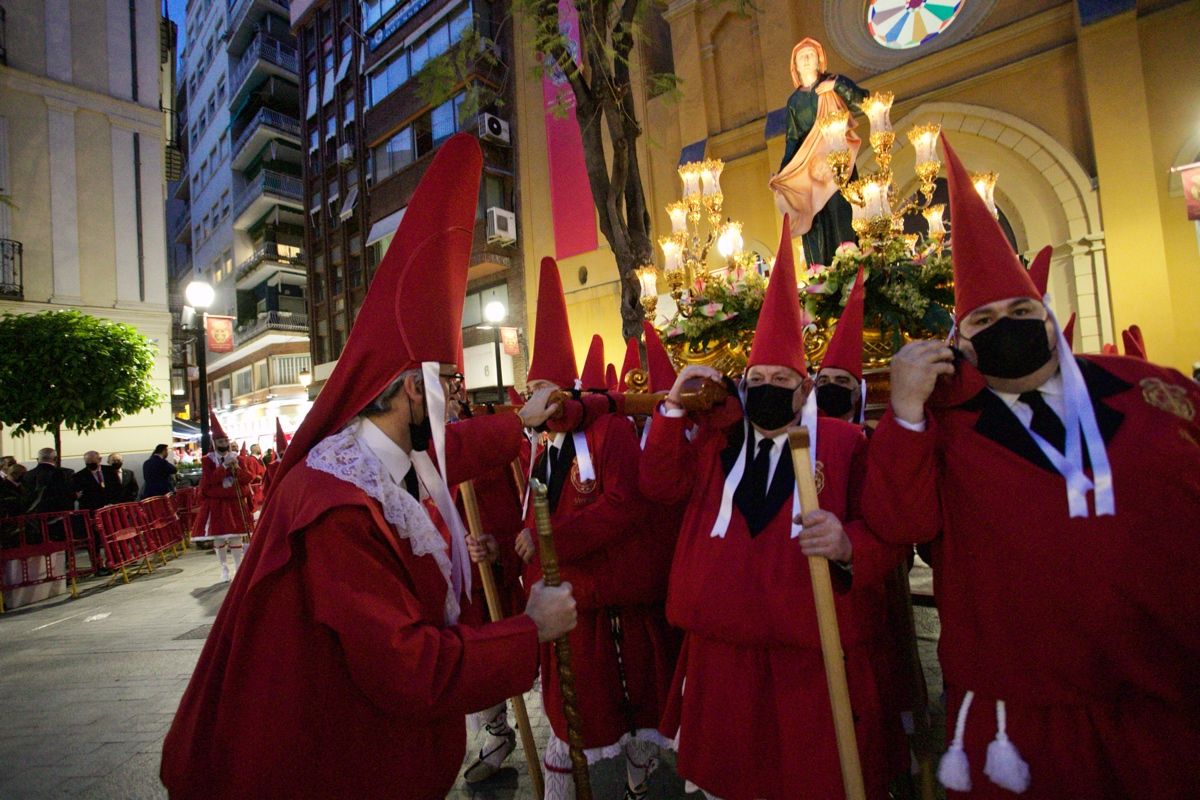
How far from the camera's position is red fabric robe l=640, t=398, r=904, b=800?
78.1 inches

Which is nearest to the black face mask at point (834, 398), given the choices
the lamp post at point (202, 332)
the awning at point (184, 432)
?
the lamp post at point (202, 332)

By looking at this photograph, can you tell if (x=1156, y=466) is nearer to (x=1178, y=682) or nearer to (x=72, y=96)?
(x=1178, y=682)

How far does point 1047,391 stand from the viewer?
1.70m

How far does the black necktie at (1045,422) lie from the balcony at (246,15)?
128 ft

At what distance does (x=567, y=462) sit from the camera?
3.09 meters

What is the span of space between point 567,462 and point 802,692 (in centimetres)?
154

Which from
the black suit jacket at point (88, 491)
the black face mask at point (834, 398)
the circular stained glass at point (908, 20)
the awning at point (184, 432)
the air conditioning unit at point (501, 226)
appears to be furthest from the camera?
the awning at point (184, 432)

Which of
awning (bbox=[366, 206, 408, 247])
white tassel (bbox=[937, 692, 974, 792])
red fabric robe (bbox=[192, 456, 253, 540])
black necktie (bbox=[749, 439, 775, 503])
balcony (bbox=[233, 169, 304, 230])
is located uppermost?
balcony (bbox=[233, 169, 304, 230])

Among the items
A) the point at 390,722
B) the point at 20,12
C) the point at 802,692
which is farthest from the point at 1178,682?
the point at 20,12

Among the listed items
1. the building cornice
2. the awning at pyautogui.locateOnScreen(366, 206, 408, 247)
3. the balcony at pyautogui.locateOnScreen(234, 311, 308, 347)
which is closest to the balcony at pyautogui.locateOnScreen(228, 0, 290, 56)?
the balcony at pyautogui.locateOnScreen(234, 311, 308, 347)

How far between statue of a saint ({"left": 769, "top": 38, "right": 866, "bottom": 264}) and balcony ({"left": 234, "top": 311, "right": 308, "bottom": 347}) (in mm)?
29882

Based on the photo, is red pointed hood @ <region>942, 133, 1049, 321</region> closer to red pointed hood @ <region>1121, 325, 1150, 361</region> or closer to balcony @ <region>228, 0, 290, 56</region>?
red pointed hood @ <region>1121, 325, 1150, 361</region>

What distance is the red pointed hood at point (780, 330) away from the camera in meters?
2.27

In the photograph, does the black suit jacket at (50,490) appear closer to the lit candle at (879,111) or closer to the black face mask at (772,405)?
the black face mask at (772,405)
